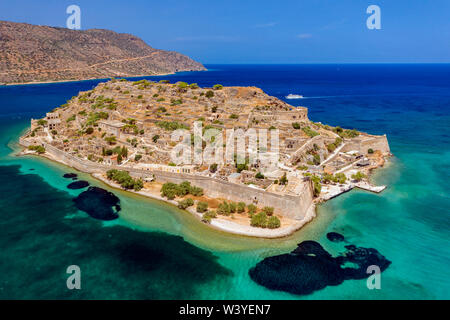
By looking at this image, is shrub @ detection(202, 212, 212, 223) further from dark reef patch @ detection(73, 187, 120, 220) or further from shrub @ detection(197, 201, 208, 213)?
dark reef patch @ detection(73, 187, 120, 220)

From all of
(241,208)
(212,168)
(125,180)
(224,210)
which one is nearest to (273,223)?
(241,208)

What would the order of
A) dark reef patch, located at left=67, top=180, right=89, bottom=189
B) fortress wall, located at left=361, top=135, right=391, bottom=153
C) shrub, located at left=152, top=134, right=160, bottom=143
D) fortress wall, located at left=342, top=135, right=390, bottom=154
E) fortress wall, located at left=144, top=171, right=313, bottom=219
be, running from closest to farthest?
fortress wall, located at left=144, top=171, right=313, bottom=219, dark reef patch, located at left=67, top=180, right=89, bottom=189, shrub, located at left=152, top=134, right=160, bottom=143, fortress wall, located at left=342, top=135, right=390, bottom=154, fortress wall, located at left=361, top=135, right=391, bottom=153

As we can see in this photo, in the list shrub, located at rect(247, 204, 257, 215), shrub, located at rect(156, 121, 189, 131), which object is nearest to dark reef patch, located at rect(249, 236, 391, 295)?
shrub, located at rect(247, 204, 257, 215)

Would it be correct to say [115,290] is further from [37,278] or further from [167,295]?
[37,278]

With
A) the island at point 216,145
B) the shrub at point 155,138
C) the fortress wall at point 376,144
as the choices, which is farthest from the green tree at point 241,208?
the fortress wall at point 376,144
